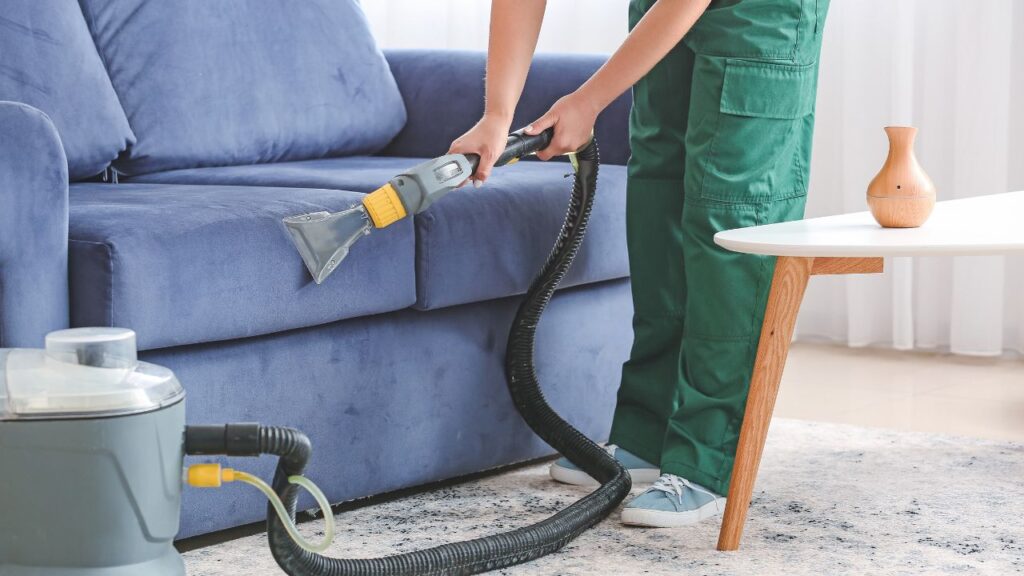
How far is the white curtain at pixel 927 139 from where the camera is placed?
2.89 metres

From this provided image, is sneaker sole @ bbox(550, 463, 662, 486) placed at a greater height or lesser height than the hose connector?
lesser

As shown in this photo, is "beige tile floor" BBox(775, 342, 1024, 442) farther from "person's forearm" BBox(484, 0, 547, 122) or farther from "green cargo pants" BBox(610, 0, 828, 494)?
"person's forearm" BBox(484, 0, 547, 122)

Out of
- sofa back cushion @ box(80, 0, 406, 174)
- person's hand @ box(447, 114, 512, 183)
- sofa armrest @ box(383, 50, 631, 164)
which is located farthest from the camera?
sofa armrest @ box(383, 50, 631, 164)

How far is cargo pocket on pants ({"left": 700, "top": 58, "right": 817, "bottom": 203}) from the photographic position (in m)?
1.69

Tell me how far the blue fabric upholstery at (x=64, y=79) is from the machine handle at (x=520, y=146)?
0.69 m

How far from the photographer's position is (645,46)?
1.67 m

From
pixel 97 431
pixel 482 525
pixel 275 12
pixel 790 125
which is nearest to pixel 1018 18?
pixel 790 125

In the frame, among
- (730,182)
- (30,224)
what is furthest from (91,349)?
(730,182)

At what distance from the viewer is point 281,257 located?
157 cm

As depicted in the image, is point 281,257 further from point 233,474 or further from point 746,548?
point 746,548

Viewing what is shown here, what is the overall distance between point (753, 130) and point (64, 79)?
1.00 metres

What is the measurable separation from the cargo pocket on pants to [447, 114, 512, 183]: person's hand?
275mm

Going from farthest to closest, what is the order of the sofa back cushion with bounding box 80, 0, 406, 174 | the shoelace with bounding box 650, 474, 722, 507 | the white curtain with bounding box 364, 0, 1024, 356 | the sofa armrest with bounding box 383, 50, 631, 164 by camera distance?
the white curtain with bounding box 364, 0, 1024, 356 → the sofa armrest with bounding box 383, 50, 631, 164 → the sofa back cushion with bounding box 80, 0, 406, 174 → the shoelace with bounding box 650, 474, 722, 507

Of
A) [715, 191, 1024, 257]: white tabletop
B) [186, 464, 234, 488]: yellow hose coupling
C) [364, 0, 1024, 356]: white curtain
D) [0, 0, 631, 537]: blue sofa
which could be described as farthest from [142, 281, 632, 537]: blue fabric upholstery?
[364, 0, 1024, 356]: white curtain
